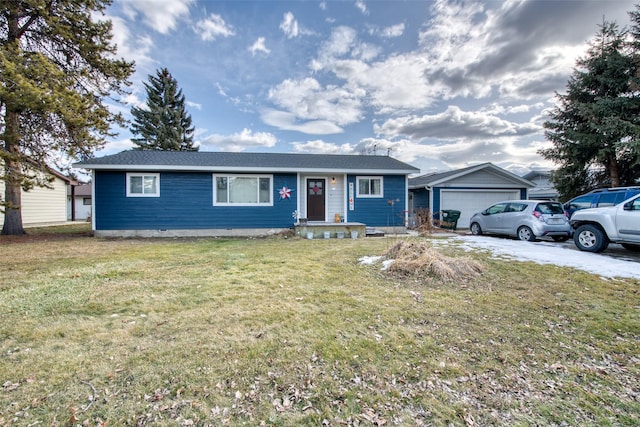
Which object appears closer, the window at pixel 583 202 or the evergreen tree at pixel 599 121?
the window at pixel 583 202

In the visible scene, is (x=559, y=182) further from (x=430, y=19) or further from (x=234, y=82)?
(x=234, y=82)

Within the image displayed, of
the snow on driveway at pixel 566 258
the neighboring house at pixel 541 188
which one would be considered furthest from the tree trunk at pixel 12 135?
the neighboring house at pixel 541 188

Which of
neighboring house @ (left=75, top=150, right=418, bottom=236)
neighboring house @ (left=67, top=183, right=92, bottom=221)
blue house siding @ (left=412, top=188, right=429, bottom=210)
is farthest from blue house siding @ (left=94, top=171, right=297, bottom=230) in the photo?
neighboring house @ (left=67, top=183, right=92, bottom=221)

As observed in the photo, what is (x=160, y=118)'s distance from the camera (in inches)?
1137

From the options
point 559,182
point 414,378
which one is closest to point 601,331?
point 414,378

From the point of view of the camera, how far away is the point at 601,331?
296 centimetres

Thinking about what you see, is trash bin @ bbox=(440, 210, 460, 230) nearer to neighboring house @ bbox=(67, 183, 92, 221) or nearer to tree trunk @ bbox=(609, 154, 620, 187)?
tree trunk @ bbox=(609, 154, 620, 187)

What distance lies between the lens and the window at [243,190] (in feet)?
36.9

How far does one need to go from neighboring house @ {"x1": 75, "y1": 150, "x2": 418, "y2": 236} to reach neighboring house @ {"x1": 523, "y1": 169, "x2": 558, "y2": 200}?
14.2 meters

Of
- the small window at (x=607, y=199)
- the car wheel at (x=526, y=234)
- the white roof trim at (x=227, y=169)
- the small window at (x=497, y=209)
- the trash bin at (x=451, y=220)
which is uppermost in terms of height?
the white roof trim at (x=227, y=169)

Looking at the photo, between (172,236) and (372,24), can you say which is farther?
(372,24)

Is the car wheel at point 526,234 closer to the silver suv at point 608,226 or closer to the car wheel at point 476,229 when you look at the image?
the silver suv at point 608,226

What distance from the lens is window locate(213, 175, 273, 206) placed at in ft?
36.9

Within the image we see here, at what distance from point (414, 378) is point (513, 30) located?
1280 cm
